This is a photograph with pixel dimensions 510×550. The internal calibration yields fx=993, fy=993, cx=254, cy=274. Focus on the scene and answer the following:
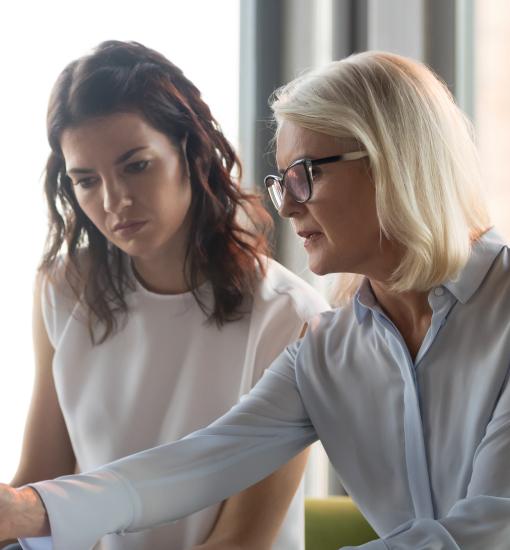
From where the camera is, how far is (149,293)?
211cm

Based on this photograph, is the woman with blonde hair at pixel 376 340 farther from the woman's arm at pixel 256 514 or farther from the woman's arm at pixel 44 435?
the woman's arm at pixel 44 435

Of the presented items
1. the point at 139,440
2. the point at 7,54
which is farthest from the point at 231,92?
the point at 139,440

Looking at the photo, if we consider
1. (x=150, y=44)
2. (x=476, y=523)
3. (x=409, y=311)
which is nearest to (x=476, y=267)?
(x=409, y=311)

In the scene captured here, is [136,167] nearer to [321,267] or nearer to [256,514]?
[321,267]

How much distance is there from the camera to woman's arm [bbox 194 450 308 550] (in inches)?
72.4

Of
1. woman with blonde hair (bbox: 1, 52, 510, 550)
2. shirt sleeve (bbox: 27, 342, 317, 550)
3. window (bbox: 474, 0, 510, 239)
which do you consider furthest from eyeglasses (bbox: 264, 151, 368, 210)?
window (bbox: 474, 0, 510, 239)

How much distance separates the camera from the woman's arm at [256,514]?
184cm

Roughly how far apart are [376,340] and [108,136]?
2.27ft

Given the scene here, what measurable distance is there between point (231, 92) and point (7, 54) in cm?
66

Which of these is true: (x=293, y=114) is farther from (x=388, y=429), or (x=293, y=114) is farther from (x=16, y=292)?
(x=16, y=292)

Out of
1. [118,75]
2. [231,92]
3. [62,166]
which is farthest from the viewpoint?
[231,92]

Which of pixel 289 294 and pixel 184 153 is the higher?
pixel 184 153

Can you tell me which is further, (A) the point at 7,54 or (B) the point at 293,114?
(A) the point at 7,54

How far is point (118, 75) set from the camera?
6.50ft
